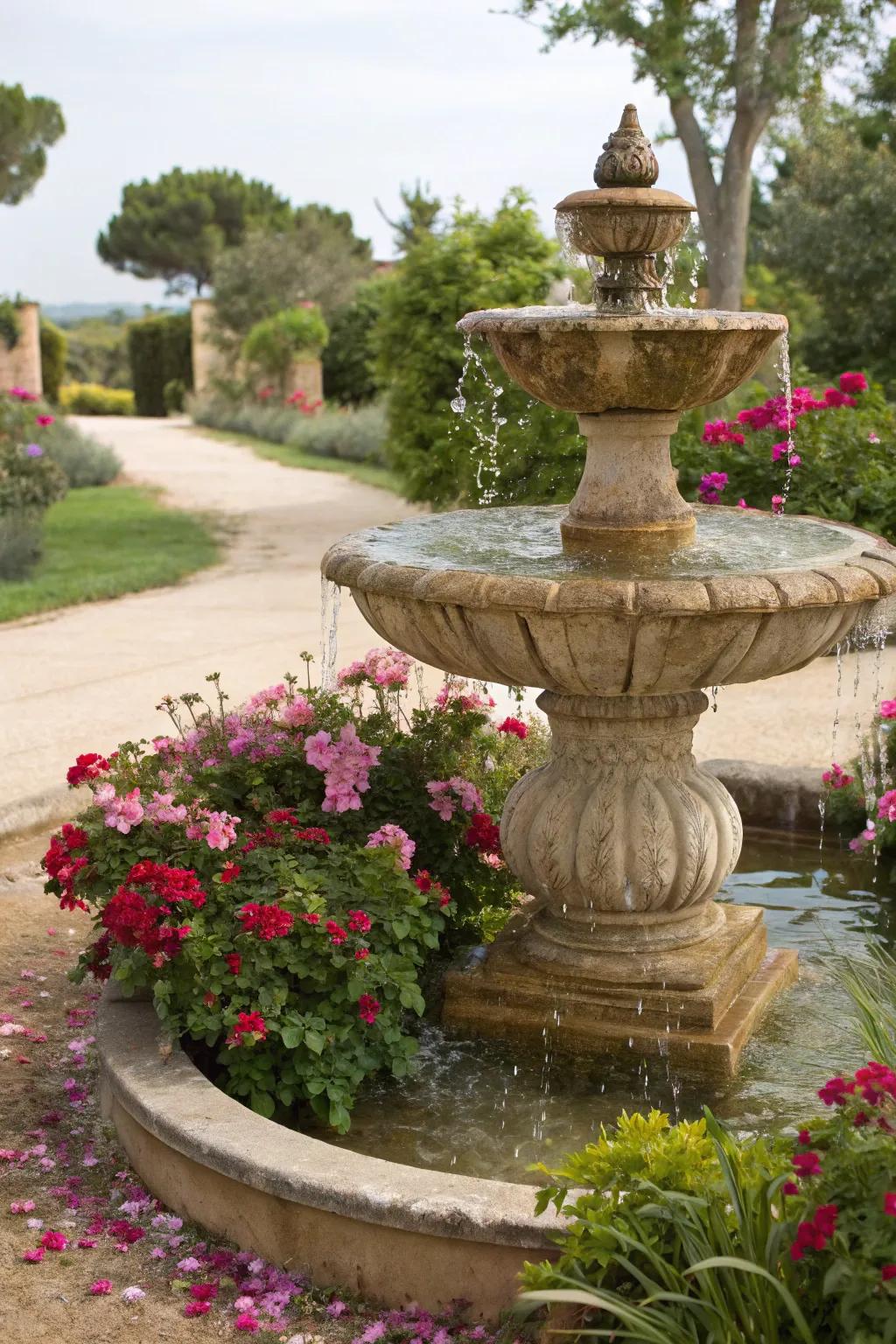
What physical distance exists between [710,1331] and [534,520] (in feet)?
8.79

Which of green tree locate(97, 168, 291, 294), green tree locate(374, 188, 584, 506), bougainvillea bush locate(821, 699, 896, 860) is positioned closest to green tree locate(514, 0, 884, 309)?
green tree locate(374, 188, 584, 506)

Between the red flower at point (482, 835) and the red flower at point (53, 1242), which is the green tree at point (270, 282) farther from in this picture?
the red flower at point (53, 1242)

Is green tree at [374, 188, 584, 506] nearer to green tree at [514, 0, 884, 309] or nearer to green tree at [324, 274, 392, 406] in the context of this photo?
green tree at [514, 0, 884, 309]

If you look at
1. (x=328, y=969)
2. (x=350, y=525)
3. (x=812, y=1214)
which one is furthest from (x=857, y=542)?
(x=350, y=525)

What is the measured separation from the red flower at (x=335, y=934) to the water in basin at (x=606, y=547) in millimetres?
819

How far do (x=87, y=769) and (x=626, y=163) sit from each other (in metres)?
1.98

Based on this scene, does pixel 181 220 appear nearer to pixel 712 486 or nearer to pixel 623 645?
pixel 712 486

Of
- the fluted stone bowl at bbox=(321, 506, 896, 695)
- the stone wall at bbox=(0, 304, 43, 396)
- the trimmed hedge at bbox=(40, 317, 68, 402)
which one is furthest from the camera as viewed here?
the trimmed hedge at bbox=(40, 317, 68, 402)

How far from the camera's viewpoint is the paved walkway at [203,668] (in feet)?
21.4

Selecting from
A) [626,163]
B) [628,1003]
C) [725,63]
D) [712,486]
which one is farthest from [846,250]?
[628,1003]

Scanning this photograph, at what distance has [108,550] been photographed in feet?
41.3

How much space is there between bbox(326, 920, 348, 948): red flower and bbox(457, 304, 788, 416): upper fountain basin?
135cm

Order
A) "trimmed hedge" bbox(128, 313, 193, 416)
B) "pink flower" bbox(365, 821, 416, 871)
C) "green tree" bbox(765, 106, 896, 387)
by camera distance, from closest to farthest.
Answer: "pink flower" bbox(365, 821, 416, 871), "green tree" bbox(765, 106, 896, 387), "trimmed hedge" bbox(128, 313, 193, 416)

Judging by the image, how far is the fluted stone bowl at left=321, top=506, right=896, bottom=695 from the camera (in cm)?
317
